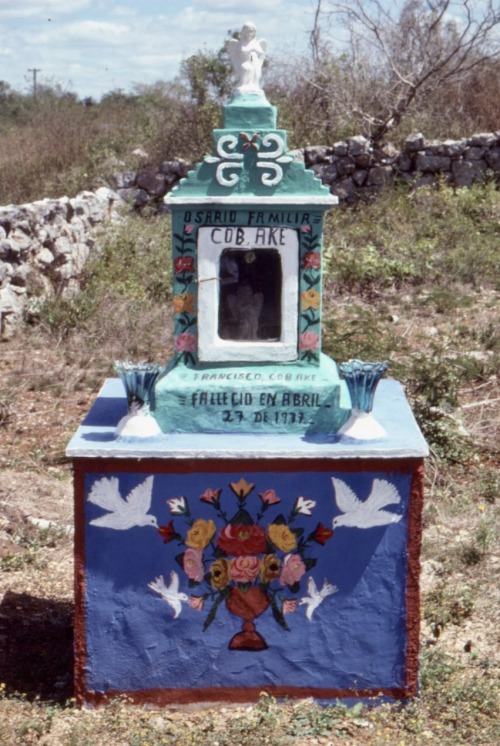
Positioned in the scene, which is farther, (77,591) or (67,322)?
(67,322)

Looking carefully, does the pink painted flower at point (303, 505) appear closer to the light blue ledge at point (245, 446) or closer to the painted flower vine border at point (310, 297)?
the light blue ledge at point (245, 446)

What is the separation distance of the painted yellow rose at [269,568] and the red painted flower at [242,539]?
0.04 m

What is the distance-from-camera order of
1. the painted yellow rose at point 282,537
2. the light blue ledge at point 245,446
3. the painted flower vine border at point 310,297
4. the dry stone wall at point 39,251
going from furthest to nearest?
the dry stone wall at point 39,251, the painted flower vine border at point 310,297, the painted yellow rose at point 282,537, the light blue ledge at point 245,446

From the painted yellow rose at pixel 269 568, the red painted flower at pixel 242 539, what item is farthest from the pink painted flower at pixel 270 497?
the painted yellow rose at pixel 269 568

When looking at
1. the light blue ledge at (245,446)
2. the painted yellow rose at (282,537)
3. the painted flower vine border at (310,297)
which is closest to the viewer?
the light blue ledge at (245,446)

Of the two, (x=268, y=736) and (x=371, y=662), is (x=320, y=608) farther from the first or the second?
(x=268, y=736)

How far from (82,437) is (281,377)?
86 cm

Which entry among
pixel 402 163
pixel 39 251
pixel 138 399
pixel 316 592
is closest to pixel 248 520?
pixel 316 592

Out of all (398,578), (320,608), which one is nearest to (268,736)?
(320,608)

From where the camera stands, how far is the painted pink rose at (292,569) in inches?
157

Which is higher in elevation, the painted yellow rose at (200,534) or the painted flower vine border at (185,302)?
the painted flower vine border at (185,302)

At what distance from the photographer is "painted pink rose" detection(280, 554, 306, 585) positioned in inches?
157

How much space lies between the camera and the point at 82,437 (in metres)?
4.04

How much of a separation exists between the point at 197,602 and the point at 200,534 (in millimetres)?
274
